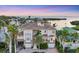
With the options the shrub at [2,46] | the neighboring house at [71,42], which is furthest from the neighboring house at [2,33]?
the neighboring house at [71,42]

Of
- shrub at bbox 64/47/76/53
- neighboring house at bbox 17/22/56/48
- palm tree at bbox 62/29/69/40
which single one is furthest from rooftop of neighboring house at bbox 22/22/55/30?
shrub at bbox 64/47/76/53

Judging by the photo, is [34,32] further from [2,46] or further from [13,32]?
[2,46]

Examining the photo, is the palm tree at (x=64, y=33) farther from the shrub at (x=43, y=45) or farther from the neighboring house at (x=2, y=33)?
the neighboring house at (x=2, y=33)

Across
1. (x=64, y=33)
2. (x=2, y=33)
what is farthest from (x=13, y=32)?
(x=64, y=33)

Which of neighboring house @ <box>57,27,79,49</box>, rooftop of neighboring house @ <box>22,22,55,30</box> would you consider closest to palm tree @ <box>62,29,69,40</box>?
neighboring house @ <box>57,27,79,49</box>

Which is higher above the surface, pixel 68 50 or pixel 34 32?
pixel 34 32

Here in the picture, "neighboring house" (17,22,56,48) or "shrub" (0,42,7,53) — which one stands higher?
"neighboring house" (17,22,56,48)

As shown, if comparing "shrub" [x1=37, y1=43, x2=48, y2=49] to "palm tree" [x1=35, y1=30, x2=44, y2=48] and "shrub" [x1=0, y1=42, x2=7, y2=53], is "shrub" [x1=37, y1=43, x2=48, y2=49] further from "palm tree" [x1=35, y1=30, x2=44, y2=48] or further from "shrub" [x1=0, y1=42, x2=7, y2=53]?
"shrub" [x1=0, y1=42, x2=7, y2=53]

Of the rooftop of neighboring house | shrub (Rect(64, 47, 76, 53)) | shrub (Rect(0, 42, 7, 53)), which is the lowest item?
shrub (Rect(64, 47, 76, 53))
